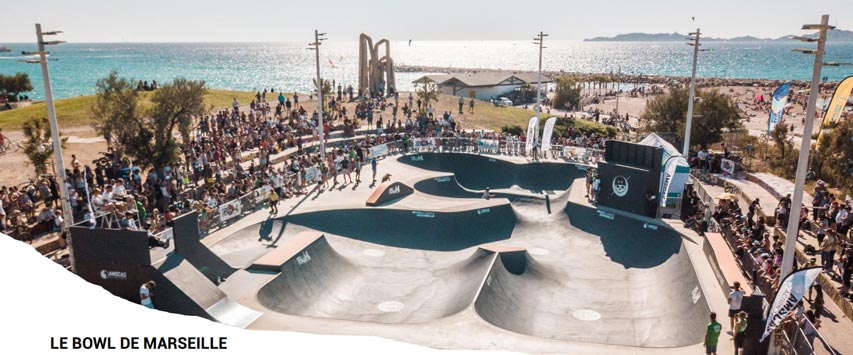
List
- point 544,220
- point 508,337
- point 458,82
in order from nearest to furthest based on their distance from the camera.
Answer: point 508,337 → point 544,220 → point 458,82

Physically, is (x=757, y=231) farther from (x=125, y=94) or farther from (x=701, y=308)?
(x=125, y=94)

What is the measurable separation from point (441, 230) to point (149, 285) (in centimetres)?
1199

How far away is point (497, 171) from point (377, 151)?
7292 millimetres

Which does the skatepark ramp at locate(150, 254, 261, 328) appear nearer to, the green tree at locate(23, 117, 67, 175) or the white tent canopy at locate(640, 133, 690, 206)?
the green tree at locate(23, 117, 67, 175)

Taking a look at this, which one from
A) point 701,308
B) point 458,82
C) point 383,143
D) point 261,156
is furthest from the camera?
point 458,82

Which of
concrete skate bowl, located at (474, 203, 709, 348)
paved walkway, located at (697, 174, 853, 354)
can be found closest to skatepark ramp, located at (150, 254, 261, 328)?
concrete skate bowl, located at (474, 203, 709, 348)

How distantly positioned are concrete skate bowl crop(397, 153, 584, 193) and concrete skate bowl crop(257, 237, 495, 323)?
10146 millimetres

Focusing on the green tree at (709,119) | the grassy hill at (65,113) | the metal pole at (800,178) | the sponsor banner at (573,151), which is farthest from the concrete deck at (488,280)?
the grassy hill at (65,113)

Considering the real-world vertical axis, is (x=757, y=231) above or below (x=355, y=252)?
above

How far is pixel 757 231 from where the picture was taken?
1908 cm

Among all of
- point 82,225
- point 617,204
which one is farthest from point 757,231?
point 82,225

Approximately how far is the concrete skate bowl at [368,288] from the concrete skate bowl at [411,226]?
205cm

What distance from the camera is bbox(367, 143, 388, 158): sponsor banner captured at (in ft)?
111

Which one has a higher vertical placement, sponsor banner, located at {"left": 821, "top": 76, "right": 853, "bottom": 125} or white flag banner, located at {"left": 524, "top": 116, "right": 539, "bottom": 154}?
sponsor banner, located at {"left": 821, "top": 76, "right": 853, "bottom": 125}
